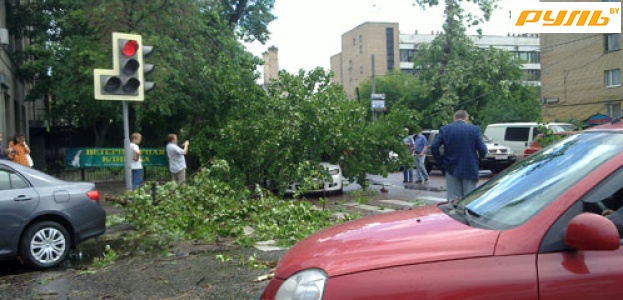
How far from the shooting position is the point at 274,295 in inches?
108

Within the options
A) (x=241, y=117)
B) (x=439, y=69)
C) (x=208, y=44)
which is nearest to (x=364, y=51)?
(x=439, y=69)

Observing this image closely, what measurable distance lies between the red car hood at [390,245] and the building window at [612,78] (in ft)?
118

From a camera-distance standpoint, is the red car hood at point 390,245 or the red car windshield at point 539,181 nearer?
the red car hood at point 390,245

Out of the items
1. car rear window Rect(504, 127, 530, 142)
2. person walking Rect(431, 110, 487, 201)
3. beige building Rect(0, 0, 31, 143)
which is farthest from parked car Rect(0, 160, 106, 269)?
car rear window Rect(504, 127, 530, 142)

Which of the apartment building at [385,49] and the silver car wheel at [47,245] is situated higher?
A: the apartment building at [385,49]

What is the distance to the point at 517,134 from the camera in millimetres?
20859

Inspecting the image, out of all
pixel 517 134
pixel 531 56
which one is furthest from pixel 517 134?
pixel 531 56

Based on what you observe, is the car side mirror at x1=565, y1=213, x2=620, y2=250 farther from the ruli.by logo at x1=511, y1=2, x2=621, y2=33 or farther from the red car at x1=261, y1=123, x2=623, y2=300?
the ruli.by logo at x1=511, y1=2, x2=621, y2=33

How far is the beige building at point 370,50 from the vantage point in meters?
86.9

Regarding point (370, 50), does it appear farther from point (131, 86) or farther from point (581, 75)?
point (131, 86)

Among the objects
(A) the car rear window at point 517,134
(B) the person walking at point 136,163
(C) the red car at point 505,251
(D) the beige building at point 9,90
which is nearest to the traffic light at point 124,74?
(B) the person walking at point 136,163

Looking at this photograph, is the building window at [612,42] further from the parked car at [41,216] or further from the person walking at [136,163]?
the parked car at [41,216]

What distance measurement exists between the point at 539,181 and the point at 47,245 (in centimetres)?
606

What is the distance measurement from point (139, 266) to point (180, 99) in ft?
41.7
